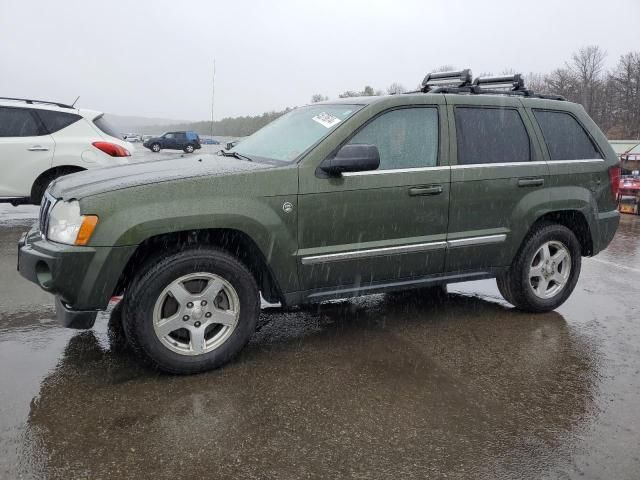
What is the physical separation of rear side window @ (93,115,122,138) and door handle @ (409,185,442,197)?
5.81 m

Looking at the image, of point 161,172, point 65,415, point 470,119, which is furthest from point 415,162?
point 65,415

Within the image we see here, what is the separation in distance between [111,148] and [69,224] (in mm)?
5276

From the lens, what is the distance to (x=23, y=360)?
143 inches

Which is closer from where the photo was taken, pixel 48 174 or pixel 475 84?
pixel 475 84

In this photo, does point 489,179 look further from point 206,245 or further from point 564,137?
point 206,245

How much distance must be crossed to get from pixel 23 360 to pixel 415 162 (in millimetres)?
2966

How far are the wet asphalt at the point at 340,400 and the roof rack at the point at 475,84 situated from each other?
1909 mm

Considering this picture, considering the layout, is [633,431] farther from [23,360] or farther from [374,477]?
[23,360]

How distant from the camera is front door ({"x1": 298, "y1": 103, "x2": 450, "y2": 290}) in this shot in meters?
3.78

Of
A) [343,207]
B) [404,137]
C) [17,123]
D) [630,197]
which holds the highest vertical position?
[17,123]

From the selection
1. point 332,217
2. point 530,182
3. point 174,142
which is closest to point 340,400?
point 332,217

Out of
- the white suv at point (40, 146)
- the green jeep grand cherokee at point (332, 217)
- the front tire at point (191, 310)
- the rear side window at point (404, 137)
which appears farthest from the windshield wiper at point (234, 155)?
the white suv at point (40, 146)

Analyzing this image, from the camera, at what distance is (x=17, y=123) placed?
26.2 feet

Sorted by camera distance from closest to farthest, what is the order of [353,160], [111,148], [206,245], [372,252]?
[206,245] → [353,160] → [372,252] → [111,148]
